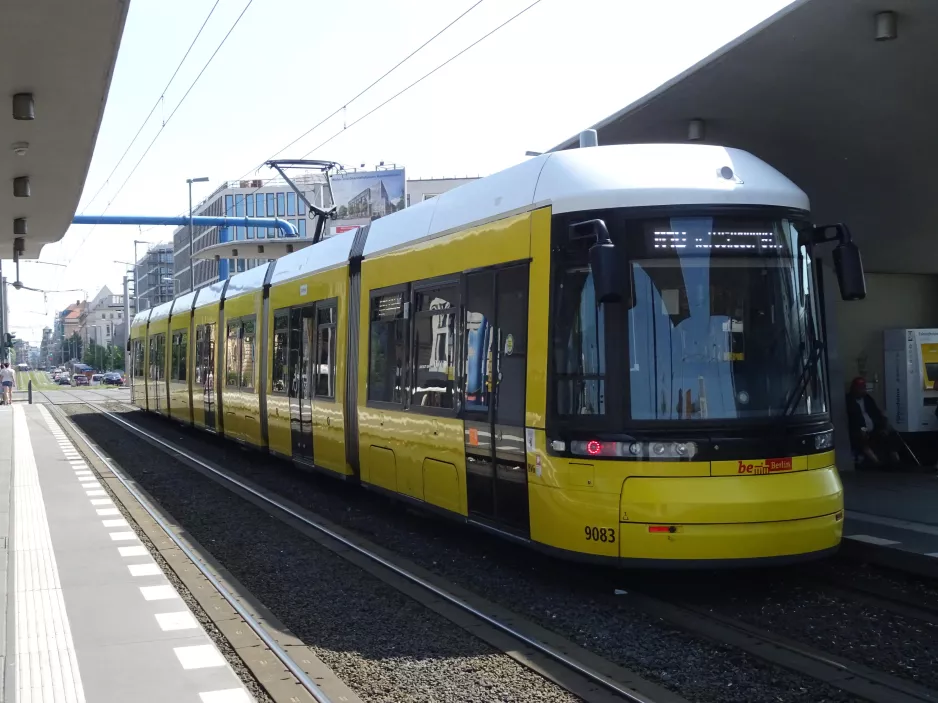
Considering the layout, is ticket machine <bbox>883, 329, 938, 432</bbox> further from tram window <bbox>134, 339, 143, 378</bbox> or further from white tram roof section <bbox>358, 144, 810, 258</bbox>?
tram window <bbox>134, 339, 143, 378</bbox>

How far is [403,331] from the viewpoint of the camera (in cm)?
1052

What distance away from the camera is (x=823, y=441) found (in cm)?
761

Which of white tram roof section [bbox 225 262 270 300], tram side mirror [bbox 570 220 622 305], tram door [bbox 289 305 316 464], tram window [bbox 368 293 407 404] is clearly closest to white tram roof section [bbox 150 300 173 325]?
white tram roof section [bbox 225 262 270 300]

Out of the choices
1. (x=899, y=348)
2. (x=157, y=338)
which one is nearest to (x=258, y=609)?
(x=899, y=348)

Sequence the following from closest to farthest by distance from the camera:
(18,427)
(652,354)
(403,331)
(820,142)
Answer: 1. (652,354)
2. (403,331)
3. (820,142)
4. (18,427)

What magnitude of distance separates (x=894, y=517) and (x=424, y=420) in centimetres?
477

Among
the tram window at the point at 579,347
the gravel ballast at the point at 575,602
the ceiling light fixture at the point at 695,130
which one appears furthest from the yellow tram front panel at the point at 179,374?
the tram window at the point at 579,347

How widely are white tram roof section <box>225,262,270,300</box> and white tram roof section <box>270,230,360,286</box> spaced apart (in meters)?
0.76

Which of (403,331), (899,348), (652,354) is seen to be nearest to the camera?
(652,354)

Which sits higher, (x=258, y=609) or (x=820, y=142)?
(x=820, y=142)

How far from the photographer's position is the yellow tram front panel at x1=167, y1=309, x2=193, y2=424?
24.2m

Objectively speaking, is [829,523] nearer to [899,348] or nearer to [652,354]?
[652,354]

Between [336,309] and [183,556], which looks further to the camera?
[336,309]

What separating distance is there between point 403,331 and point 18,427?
2172cm
